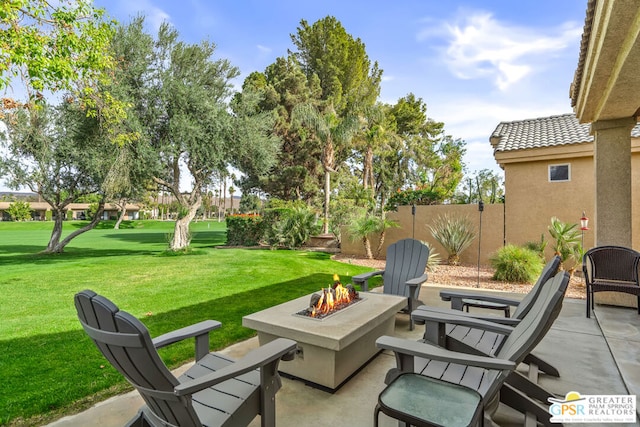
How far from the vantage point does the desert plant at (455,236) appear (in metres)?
9.52

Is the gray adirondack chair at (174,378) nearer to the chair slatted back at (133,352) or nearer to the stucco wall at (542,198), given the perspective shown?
the chair slatted back at (133,352)

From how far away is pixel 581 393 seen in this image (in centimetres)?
258

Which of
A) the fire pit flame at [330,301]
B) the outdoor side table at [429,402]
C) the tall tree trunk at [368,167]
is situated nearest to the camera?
the outdoor side table at [429,402]

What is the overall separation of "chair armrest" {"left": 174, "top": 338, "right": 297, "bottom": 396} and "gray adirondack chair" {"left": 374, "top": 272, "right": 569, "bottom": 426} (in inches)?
22.9

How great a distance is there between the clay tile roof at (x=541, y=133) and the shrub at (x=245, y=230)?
9.96 meters

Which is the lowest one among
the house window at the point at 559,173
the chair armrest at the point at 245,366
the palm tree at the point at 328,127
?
the chair armrest at the point at 245,366

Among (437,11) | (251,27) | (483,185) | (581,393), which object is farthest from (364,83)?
(581,393)

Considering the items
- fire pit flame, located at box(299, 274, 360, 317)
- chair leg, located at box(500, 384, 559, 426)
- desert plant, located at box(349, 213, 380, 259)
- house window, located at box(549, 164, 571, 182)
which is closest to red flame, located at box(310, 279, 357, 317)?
fire pit flame, located at box(299, 274, 360, 317)

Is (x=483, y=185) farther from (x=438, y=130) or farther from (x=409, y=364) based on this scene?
(x=409, y=364)

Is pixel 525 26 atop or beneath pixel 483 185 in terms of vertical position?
atop

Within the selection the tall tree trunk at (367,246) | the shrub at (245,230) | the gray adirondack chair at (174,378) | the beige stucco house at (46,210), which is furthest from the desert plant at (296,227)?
the beige stucco house at (46,210)

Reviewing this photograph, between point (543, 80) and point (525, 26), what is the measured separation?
1.85 meters

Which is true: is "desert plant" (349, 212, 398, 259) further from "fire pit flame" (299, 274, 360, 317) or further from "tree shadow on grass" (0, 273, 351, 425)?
"fire pit flame" (299, 274, 360, 317)

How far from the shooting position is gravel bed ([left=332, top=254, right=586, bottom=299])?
6.65m
